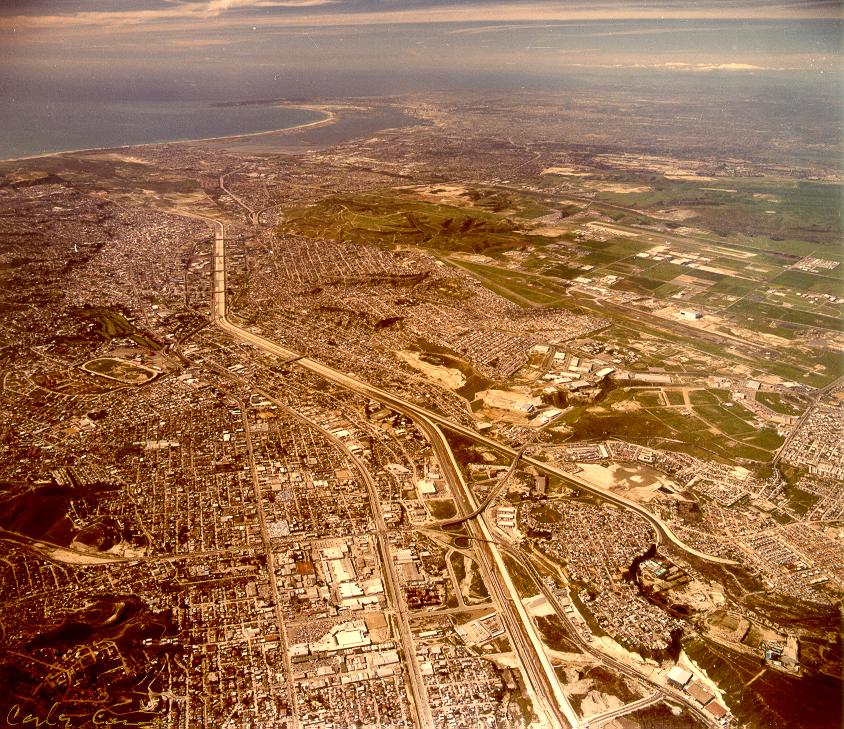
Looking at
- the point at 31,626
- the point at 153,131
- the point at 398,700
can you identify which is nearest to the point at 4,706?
the point at 31,626

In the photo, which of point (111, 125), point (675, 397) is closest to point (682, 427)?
point (675, 397)

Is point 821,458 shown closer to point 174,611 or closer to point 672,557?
point 672,557

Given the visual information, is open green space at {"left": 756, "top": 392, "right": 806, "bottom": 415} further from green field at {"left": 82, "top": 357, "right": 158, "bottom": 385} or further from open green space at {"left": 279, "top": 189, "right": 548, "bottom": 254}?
green field at {"left": 82, "top": 357, "right": 158, "bottom": 385}

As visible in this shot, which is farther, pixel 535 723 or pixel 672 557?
pixel 672 557

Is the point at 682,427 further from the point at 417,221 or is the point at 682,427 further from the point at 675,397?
Answer: the point at 417,221

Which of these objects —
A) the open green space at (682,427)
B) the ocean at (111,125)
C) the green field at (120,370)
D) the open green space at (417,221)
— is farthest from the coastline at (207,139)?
the open green space at (682,427)

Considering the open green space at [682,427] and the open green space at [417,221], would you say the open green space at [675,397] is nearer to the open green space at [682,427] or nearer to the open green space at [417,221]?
the open green space at [682,427]
